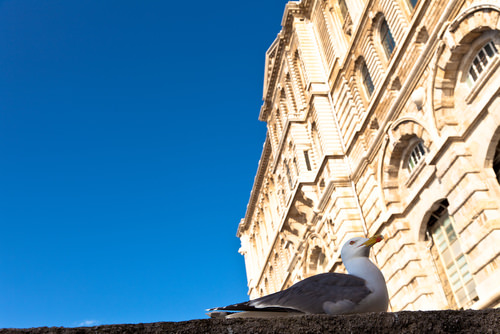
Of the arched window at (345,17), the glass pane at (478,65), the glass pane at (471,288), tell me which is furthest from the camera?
the arched window at (345,17)

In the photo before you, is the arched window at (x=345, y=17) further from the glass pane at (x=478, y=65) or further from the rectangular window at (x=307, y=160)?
the glass pane at (x=478, y=65)

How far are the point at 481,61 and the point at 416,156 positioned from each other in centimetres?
384

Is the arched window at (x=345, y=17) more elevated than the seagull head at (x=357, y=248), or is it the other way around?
the arched window at (x=345, y=17)

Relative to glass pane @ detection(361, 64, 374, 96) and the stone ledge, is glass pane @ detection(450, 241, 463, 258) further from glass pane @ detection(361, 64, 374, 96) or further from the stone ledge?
the stone ledge

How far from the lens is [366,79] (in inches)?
719

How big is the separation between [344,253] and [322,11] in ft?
65.2

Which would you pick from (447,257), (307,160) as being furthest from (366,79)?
(447,257)

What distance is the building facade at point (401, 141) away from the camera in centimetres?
1152

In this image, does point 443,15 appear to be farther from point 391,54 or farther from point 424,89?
point 391,54

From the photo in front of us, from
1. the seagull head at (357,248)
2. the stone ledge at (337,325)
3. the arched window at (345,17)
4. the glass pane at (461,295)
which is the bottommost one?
the stone ledge at (337,325)

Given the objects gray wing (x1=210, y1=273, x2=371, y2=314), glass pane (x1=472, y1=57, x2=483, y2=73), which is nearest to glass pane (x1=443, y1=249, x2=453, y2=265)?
glass pane (x1=472, y1=57, x2=483, y2=73)

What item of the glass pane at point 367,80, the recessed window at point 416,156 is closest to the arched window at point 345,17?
the glass pane at point 367,80

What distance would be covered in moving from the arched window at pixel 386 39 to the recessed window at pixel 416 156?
369 centimetres

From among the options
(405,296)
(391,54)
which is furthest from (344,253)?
(391,54)
